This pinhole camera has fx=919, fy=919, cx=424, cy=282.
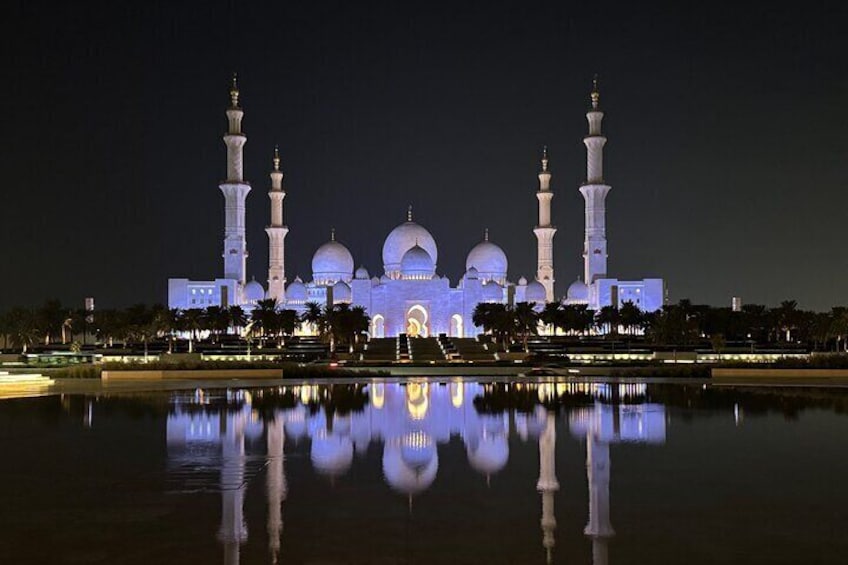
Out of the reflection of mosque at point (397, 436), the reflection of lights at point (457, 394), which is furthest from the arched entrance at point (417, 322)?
the reflection of mosque at point (397, 436)

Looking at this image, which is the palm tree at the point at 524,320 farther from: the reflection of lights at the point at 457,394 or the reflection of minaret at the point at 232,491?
the reflection of minaret at the point at 232,491

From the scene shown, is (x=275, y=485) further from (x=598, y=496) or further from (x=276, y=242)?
(x=276, y=242)

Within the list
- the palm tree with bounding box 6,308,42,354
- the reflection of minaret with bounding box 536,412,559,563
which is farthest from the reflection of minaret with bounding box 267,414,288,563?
the palm tree with bounding box 6,308,42,354

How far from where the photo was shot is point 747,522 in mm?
9383

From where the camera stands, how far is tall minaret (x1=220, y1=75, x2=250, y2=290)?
62938 millimetres

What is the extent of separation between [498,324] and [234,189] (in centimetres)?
2353

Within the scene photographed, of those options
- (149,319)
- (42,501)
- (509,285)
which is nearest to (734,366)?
(42,501)

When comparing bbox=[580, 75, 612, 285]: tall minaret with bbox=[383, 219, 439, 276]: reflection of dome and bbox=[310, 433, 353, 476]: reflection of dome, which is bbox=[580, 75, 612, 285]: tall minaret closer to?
bbox=[383, 219, 439, 276]: reflection of dome

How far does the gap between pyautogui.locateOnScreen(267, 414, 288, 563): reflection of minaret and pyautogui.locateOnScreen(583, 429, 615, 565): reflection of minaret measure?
2.95 meters

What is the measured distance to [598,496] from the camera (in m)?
10.6

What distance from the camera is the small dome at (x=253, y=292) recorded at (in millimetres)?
67581

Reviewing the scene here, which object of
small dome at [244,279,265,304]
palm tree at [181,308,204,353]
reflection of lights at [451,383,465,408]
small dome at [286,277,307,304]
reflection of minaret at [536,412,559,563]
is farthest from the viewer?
small dome at [286,277,307,304]

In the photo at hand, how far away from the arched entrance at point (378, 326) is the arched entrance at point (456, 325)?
15.3 feet

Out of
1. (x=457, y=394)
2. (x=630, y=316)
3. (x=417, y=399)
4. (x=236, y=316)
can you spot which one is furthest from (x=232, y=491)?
(x=630, y=316)
